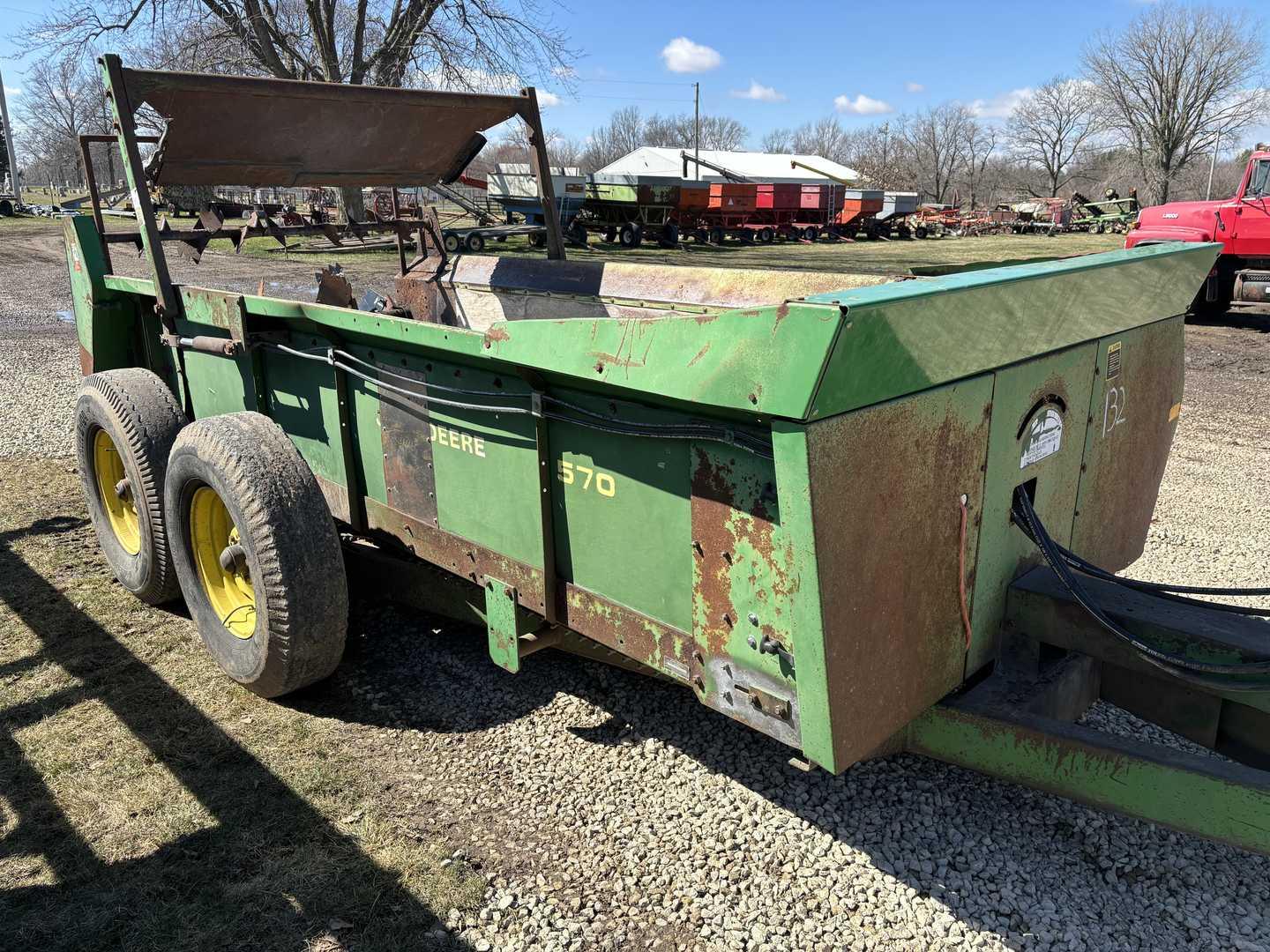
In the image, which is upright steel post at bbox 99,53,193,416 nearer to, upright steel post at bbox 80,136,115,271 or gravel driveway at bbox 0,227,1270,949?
upright steel post at bbox 80,136,115,271

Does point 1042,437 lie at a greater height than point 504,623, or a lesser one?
greater

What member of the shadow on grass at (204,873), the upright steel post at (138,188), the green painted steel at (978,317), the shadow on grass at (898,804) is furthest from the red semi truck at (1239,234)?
the shadow on grass at (204,873)

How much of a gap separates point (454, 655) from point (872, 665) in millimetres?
2052

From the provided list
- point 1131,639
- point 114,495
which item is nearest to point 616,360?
point 1131,639

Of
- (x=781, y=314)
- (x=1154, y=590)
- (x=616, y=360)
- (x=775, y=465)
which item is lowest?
(x=1154, y=590)

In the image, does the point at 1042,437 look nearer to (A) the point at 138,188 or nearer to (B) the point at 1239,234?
(A) the point at 138,188

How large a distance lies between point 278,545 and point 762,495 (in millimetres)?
1674

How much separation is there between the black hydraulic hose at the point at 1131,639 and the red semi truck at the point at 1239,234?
38.2 ft

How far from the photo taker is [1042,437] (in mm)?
2605

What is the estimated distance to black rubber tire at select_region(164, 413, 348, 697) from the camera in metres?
2.99

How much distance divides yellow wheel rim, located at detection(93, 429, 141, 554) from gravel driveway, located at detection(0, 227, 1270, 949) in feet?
4.64

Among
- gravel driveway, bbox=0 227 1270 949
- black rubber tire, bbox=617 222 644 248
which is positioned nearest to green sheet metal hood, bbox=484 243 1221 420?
gravel driveway, bbox=0 227 1270 949

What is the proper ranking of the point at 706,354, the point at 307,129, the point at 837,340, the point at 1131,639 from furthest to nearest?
the point at 307,129 < the point at 1131,639 < the point at 706,354 < the point at 837,340

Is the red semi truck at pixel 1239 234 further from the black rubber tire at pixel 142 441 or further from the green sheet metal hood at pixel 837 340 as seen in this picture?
the black rubber tire at pixel 142 441
